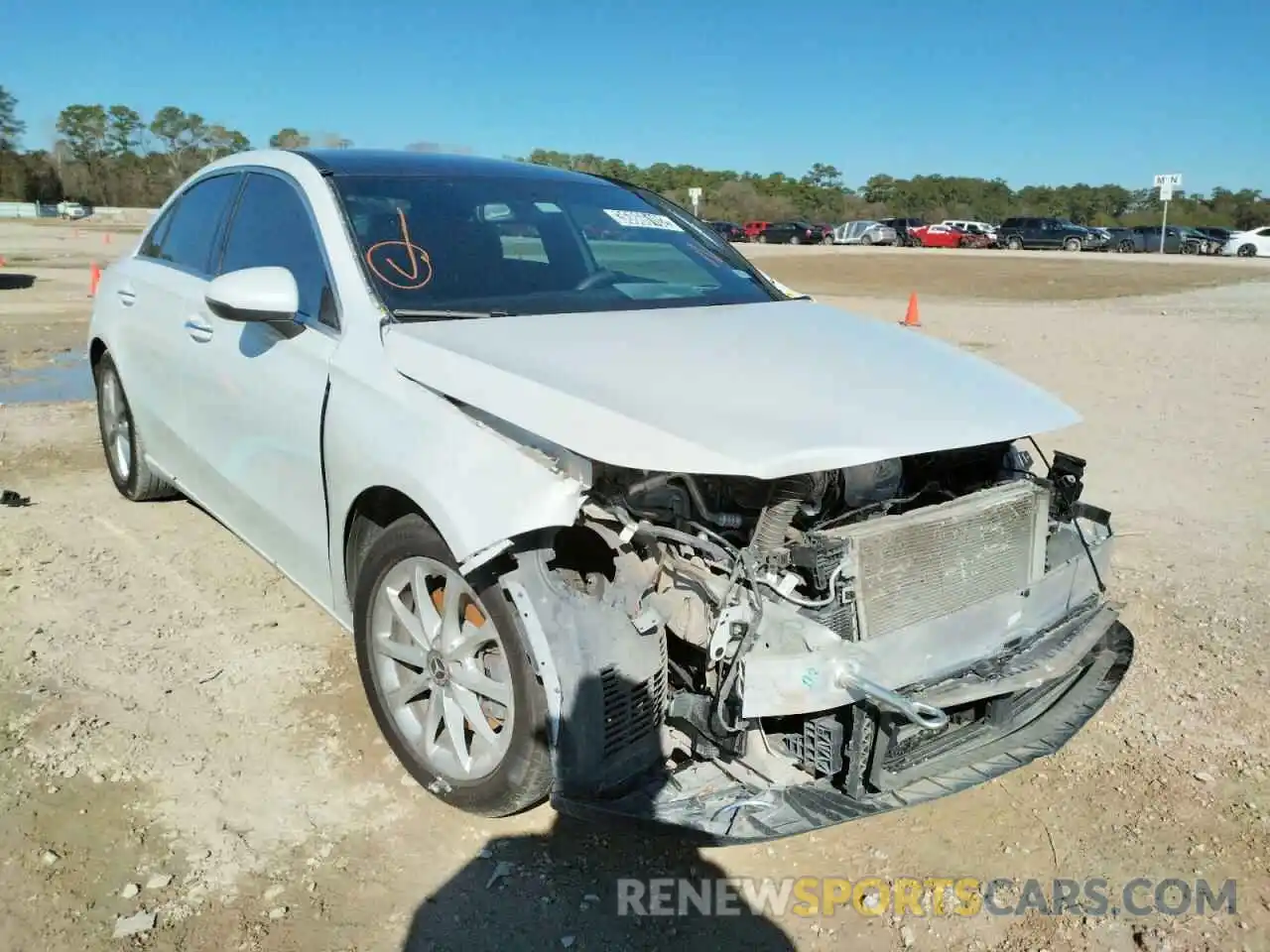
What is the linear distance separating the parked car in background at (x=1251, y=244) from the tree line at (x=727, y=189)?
29366mm

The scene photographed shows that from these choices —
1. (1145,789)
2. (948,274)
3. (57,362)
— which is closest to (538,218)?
(1145,789)

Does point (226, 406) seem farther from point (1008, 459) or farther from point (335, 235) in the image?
point (1008, 459)

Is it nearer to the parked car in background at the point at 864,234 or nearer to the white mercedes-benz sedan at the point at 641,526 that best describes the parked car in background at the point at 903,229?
the parked car in background at the point at 864,234

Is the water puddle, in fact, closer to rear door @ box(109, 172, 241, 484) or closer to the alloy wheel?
rear door @ box(109, 172, 241, 484)

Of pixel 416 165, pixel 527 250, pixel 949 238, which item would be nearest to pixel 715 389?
pixel 527 250

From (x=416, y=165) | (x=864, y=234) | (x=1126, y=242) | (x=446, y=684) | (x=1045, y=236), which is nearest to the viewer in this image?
(x=446, y=684)

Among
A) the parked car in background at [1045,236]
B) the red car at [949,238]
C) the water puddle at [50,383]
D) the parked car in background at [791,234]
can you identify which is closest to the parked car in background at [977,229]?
the red car at [949,238]

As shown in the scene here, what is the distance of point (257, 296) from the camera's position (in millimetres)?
3117

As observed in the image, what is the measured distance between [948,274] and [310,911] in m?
27.5

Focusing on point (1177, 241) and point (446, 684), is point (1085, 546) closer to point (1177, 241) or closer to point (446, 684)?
point (446, 684)

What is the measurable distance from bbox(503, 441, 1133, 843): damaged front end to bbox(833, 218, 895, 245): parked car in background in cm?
4653

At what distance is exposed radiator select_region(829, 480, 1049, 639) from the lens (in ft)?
8.32

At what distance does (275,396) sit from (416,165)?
3.72ft

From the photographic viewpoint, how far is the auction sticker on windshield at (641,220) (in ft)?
13.4
